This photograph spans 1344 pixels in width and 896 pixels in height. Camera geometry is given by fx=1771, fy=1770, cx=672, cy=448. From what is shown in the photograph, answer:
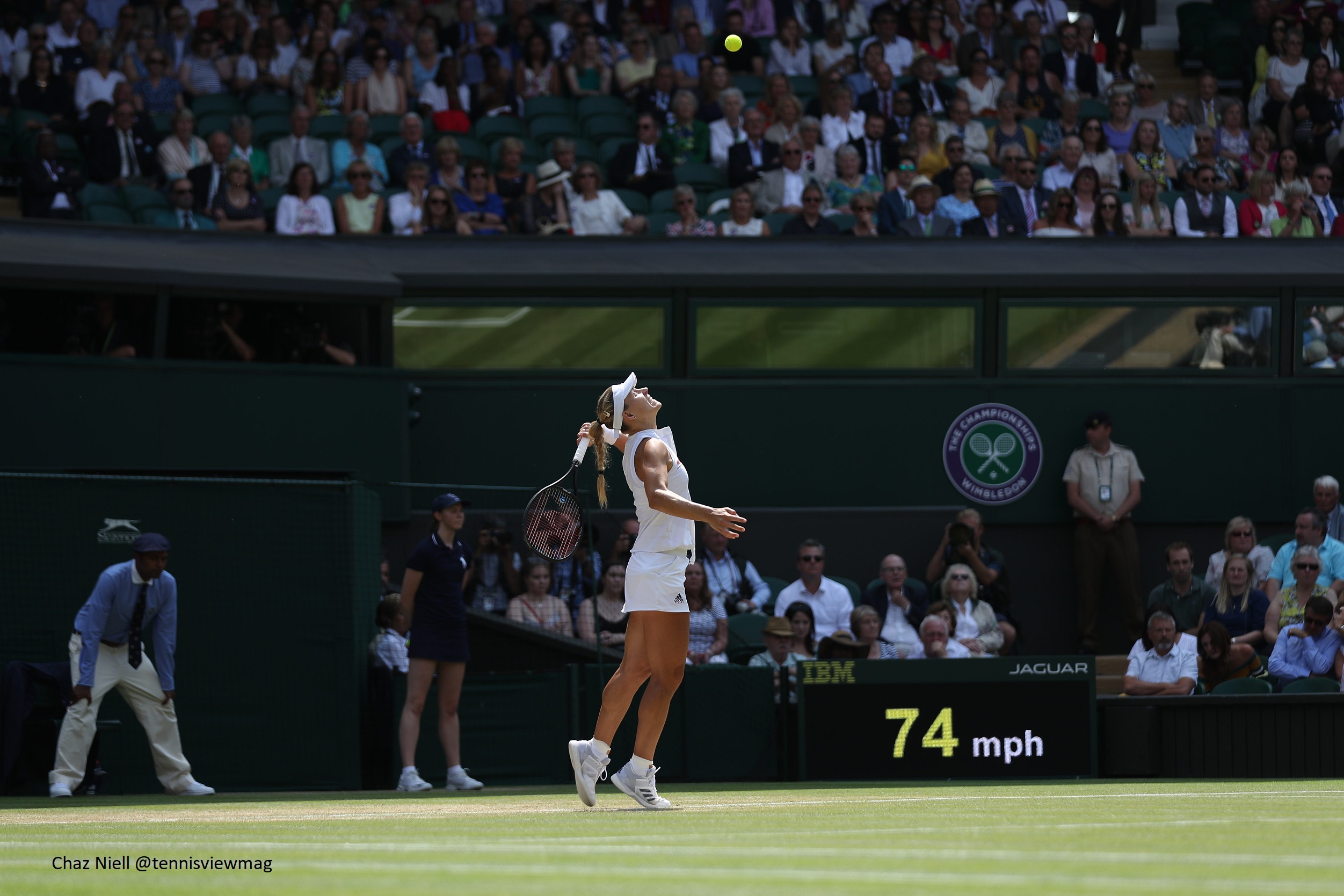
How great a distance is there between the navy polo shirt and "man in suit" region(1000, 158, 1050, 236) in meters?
7.96

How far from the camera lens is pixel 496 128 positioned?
18.2 metres

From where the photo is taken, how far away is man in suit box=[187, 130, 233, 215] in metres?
16.3

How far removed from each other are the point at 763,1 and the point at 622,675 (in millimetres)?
13839

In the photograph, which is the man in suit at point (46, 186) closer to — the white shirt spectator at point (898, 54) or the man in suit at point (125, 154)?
the man in suit at point (125, 154)

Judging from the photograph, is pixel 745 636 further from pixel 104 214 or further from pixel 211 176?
pixel 104 214

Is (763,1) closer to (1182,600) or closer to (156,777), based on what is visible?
(1182,600)

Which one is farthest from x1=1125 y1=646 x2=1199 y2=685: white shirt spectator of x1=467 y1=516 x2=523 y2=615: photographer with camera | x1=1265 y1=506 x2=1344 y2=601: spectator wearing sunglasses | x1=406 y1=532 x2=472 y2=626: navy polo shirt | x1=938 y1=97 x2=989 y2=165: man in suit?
x1=938 y1=97 x2=989 y2=165: man in suit

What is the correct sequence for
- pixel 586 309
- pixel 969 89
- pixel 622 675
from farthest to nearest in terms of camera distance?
1. pixel 969 89
2. pixel 586 309
3. pixel 622 675

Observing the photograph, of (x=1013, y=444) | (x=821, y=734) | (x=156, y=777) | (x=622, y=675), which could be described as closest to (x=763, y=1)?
(x=1013, y=444)

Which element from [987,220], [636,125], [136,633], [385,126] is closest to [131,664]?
[136,633]

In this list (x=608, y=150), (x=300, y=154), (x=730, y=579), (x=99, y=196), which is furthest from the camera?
(x=608, y=150)

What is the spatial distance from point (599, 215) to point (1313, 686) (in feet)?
27.0

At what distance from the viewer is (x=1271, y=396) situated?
17156mm

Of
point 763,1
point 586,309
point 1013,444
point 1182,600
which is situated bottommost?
point 1182,600
